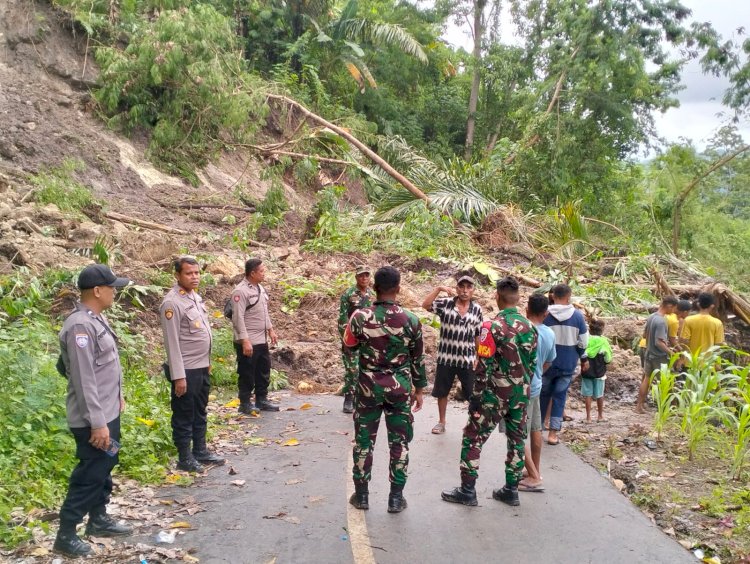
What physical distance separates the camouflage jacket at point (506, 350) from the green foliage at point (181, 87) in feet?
44.5

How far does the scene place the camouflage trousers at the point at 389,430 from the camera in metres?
5.05

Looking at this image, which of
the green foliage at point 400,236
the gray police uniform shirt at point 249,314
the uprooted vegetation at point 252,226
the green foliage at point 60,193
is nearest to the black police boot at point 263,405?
the uprooted vegetation at point 252,226

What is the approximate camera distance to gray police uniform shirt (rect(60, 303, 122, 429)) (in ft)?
14.0

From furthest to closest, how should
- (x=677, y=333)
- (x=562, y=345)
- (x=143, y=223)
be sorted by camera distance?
(x=143, y=223)
(x=677, y=333)
(x=562, y=345)

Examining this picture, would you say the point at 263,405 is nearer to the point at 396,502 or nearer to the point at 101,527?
the point at 396,502

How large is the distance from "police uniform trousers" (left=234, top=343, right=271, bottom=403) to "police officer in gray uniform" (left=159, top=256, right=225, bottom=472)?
1.73 m

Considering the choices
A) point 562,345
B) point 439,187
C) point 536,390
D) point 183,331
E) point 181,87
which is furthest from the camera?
point 439,187

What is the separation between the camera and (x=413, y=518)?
16.4 feet

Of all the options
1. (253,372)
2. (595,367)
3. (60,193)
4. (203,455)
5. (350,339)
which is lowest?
(203,455)

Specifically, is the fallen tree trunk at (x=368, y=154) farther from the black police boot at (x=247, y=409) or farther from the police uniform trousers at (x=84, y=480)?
the police uniform trousers at (x=84, y=480)

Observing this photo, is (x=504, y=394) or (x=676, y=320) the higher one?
(x=676, y=320)

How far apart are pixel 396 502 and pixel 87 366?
2406 millimetres

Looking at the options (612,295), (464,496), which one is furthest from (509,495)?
(612,295)

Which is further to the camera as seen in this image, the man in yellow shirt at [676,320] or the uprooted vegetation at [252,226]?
the man in yellow shirt at [676,320]
